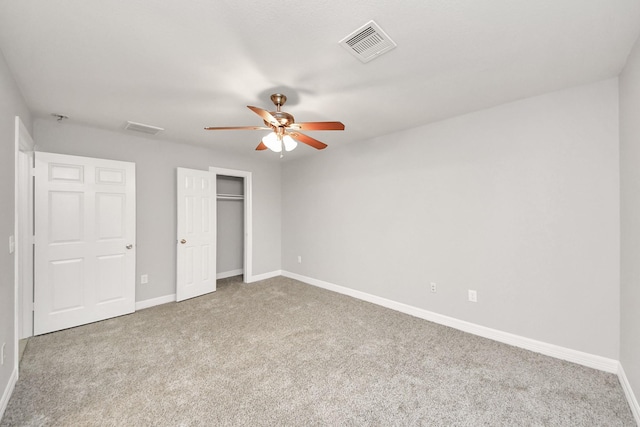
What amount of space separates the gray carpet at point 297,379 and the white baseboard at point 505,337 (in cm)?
9

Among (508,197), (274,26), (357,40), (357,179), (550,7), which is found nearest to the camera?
(550,7)

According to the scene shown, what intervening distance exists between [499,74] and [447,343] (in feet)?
8.24

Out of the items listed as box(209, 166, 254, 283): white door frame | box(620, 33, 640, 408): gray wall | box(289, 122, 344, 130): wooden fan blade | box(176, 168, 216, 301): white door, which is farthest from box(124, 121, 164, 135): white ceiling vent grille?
box(620, 33, 640, 408): gray wall

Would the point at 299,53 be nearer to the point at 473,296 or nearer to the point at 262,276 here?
the point at 473,296

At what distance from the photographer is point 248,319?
323 cm

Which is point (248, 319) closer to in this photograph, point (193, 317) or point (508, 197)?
point (193, 317)

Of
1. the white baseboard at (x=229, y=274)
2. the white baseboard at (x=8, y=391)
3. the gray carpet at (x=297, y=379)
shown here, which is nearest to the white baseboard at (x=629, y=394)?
the gray carpet at (x=297, y=379)

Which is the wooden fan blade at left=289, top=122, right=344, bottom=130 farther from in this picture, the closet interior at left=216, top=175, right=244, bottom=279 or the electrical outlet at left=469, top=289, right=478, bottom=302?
the closet interior at left=216, top=175, right=244, bottom=279

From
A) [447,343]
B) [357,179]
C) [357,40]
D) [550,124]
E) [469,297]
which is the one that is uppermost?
[357,40]

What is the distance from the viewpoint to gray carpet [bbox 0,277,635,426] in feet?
5.57

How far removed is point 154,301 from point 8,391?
1.95m

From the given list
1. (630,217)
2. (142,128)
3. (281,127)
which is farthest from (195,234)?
(630,217)

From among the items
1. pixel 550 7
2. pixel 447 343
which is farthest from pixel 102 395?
pixel 550 7

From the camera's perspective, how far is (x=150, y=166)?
3764mm
